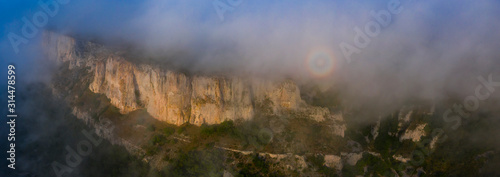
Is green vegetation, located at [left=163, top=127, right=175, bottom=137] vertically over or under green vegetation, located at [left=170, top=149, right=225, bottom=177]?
over

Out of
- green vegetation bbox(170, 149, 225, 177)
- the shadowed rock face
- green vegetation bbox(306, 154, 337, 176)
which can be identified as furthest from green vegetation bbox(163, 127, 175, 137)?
green vegetation bbox(306, 154, 337, 176)

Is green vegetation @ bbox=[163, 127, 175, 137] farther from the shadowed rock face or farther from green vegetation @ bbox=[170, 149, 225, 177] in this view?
green vegetation @ bbox=[170, 149, 225, 177]

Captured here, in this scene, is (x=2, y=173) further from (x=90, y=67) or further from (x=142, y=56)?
(x=142, y=56)

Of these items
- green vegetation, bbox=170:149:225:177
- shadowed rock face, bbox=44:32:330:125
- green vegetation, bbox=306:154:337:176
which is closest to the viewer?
green vegetation, bbox=170:149:225:177

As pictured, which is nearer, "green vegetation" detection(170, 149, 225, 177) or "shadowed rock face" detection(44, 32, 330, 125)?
"green vegetation" detection(170, 149, 225, 177)

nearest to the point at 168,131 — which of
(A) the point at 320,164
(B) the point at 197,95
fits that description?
(B) the point at 197,95

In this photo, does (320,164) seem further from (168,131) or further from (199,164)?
(168,131)

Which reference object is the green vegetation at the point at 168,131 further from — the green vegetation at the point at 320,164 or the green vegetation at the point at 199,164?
the green vegetation at the point at 320,164

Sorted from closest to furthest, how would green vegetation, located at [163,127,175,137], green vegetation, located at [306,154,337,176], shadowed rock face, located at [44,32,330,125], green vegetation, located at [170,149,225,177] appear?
green vegetation, located at [170,149,225,177] < green vegetation, located at [306,154,337,176] < shadowed rock face, located at [44,32,330,125] < green vegetation, located at [163,127,175,137]
